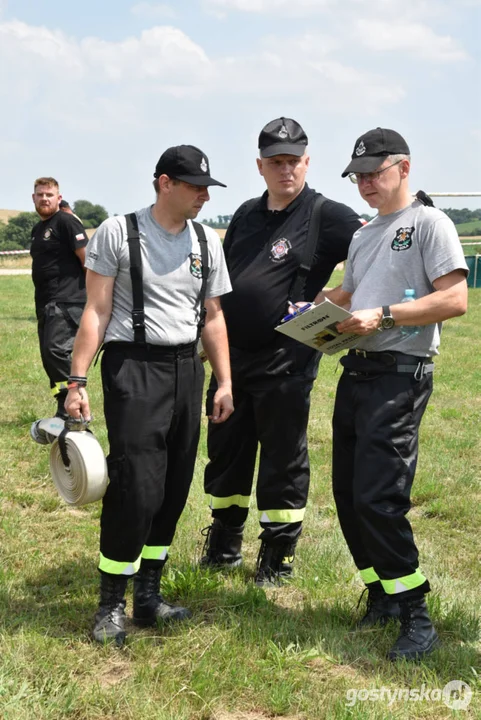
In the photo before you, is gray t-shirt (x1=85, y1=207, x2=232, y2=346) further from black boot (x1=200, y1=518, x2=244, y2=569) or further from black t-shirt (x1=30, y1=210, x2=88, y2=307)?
black t-shirt (x1=30, y1=210, x2=88, y2=307)

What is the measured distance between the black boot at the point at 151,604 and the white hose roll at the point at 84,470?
0.60 meters

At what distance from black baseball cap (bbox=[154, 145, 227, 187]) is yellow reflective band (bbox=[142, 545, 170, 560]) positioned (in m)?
1.90

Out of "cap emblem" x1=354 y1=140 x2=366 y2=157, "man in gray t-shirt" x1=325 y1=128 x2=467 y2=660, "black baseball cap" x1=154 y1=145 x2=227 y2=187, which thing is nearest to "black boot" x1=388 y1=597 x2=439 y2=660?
"man in gray t-shirt" x1=325 y1=128 x2=467 y2=660

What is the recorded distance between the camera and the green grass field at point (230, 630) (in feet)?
11.3

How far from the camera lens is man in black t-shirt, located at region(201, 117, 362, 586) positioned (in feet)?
15.6

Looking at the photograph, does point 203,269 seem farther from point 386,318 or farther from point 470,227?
point 470,227

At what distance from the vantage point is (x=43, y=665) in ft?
12.0

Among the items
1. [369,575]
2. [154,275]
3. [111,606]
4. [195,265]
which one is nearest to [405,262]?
[195,265]

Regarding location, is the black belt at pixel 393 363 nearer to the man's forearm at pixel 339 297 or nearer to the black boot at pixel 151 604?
the man's forearm at pixel 339 297

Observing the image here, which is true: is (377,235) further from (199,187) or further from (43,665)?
(43,665)

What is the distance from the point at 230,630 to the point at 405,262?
1.96m

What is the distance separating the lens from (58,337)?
26.3ft

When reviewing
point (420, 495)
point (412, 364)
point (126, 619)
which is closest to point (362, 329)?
point (412, 364)

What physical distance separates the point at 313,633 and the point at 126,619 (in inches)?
39.0
